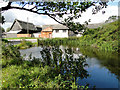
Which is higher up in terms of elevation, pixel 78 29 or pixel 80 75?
pixel 78 29

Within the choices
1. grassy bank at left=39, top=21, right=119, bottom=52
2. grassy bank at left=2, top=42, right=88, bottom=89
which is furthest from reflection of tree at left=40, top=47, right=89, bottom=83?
grassy bank at left=39, top=21, right=119, bottom=52

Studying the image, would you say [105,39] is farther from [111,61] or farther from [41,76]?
[41,76]

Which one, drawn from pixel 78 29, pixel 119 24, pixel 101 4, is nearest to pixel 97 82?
pixel 78 29

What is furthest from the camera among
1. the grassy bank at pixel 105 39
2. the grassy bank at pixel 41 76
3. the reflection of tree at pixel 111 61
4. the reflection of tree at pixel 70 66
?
the grassy bank at pixel 105 39

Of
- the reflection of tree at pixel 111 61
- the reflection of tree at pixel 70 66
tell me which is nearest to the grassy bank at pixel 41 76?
the reflection of tree at pixel 70 66

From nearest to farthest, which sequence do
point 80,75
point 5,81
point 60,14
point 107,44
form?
point 60,14
point 5,81
point 80,75
point 107,44

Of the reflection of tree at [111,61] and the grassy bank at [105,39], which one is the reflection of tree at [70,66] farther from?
the grassy bank at [105,39]

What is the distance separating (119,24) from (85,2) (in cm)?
1080

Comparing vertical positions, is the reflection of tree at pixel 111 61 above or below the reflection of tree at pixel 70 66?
below

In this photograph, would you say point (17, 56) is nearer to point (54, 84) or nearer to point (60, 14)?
point (54, 84)

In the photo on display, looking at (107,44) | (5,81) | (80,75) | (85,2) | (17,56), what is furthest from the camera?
(107,44)

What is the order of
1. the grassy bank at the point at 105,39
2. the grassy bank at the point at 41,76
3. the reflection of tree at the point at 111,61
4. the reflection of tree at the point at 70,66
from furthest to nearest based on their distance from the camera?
the grassy bank at the point at 105,39, the reflection of tree at the point at 111,61, the reflection of tree at the point at 70,66, the grassy bank at the point at 41,76

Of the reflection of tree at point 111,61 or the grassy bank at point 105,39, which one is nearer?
the reflection of tree at point 111,61

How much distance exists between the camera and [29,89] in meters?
2.73
